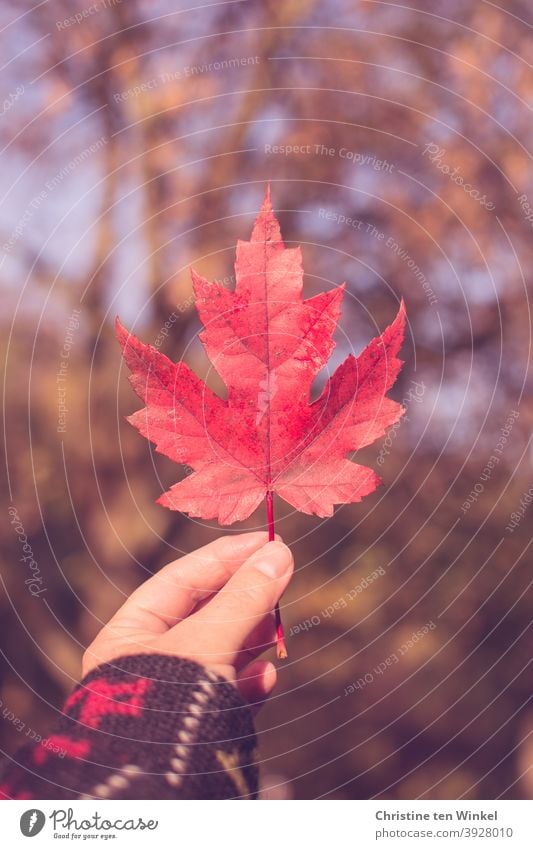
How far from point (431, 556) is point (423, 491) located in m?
0.09

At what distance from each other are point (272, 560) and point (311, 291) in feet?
1.16

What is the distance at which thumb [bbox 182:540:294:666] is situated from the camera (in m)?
0.55

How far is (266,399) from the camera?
0.56m

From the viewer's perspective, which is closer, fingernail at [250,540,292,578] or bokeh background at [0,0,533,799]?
fingernail at [250,540,292,578]

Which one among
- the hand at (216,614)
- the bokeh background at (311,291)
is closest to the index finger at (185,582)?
the hand at (216,614)

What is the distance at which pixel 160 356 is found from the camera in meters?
0.53

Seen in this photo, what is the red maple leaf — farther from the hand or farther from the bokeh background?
the bokeh background

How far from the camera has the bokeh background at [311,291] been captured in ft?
2.65

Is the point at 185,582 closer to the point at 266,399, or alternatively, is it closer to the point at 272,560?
the point at 272,560

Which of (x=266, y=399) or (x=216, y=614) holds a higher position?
(x=266, y=399)

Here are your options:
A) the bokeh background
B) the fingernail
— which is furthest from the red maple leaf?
the bokeh background

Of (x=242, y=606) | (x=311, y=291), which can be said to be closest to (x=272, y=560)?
(x=242, y=606)

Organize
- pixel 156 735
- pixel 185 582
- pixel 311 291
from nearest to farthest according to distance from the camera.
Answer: pixel 156 735
pixel 185 582
pixel 311 291

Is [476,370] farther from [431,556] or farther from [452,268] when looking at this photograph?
[431,556]
